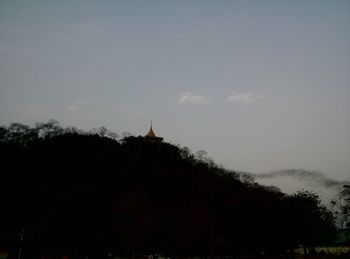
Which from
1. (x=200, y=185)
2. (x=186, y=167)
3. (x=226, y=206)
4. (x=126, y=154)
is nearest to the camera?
(x=226, y=206)

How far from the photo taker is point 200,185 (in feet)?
235

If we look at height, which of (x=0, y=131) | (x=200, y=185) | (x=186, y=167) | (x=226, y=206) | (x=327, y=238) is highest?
(x=0, y=131)

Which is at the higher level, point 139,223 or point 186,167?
point 186,167

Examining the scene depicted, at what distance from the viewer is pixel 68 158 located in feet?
236

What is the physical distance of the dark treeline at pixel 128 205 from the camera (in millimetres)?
52531

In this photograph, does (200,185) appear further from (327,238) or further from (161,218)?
(327,238)

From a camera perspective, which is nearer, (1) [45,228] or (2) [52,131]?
(1) [45,228]

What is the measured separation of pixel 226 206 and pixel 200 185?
920cm

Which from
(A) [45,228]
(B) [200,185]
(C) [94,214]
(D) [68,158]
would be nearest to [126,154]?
(D) [68,158]

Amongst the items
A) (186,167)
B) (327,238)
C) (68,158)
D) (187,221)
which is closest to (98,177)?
(68,158)

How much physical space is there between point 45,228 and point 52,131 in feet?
137

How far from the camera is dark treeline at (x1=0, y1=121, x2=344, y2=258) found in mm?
52531

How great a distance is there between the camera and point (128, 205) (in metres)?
56.5

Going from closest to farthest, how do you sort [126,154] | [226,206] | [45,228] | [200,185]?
[45,228], [226,206], [200,185], [126,154]
